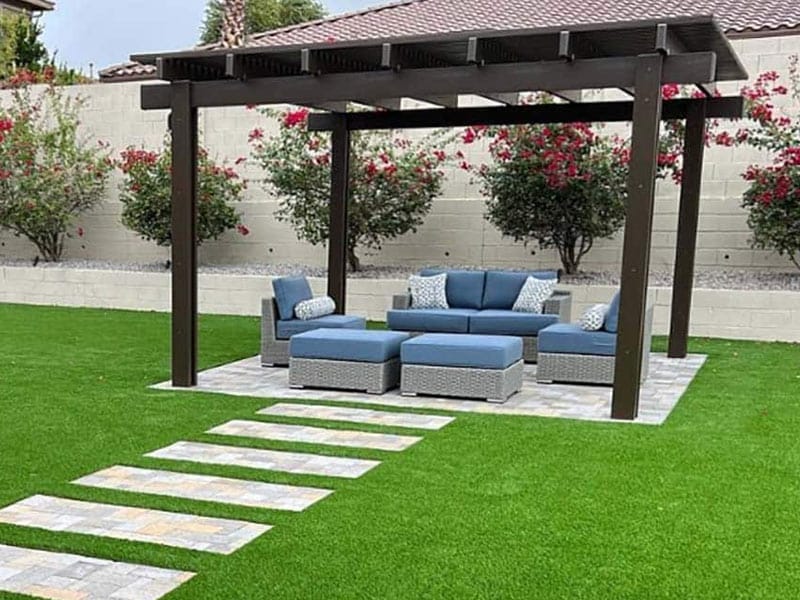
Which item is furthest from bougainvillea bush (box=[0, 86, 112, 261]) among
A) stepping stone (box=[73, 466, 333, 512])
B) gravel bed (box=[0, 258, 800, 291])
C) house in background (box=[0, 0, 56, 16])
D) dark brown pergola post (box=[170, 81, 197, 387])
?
house in background (box=[0, 0, 56, 16])

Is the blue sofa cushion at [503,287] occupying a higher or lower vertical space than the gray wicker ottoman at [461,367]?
higher

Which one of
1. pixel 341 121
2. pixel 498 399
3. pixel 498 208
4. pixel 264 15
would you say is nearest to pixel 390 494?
pixel 498 399

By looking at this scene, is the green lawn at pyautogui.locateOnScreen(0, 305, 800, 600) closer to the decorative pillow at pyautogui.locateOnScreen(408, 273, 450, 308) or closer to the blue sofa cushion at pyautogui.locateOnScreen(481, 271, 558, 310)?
the blue sofa cushion at pyautogui.locateOnScreen(481, 271, 558, 310)

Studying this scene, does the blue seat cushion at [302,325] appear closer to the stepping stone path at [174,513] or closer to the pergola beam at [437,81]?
the stepping stone path at [174,513]

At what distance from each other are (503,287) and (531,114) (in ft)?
6.25

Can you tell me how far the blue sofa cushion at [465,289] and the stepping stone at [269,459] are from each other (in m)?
4.72

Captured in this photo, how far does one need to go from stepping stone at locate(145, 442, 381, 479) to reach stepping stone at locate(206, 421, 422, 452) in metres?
0.32

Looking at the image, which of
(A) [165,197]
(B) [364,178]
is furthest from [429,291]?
(A) [165,197]

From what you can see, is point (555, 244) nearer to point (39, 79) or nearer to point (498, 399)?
point (498, 399)

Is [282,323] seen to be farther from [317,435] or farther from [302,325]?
[317,435]

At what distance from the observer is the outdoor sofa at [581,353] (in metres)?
7.74

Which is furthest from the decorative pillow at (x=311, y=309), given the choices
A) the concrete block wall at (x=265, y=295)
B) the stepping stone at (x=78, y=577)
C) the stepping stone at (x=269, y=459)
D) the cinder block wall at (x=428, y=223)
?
the stepping stone at (x=78, y=577)

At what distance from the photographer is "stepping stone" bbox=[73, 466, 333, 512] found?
4.65 metres

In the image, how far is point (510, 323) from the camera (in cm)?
915
